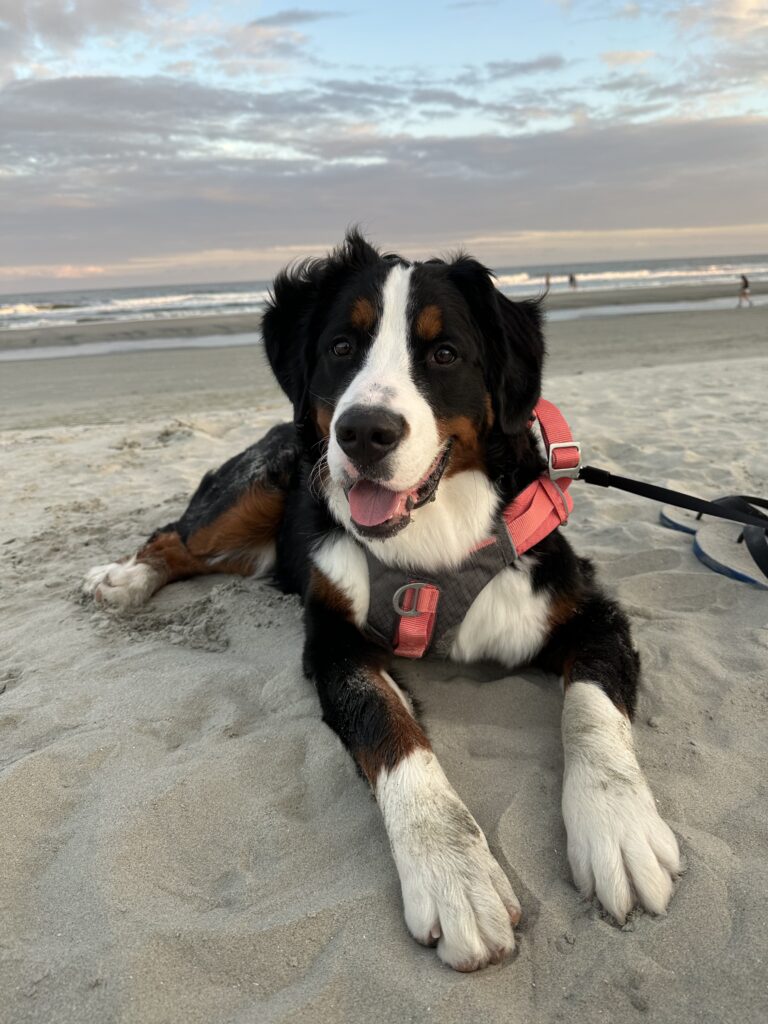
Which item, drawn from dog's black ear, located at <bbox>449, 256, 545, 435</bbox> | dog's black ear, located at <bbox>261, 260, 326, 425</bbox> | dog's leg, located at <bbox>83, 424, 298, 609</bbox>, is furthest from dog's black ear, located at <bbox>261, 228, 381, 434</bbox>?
dog's leg, located at <bbox>83, 424, 298, 609</bbox>

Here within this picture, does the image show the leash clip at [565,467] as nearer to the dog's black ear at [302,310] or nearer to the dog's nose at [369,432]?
the dog's nose at [369,432]

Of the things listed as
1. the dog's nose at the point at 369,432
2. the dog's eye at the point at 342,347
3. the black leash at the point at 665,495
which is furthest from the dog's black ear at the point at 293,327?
the black leash at the point at 665,495

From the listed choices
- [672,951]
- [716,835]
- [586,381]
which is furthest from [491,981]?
[586,381]

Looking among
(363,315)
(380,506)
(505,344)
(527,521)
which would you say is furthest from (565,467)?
(363,315)

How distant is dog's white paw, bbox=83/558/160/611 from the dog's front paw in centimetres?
264

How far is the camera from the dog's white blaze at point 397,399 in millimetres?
2488

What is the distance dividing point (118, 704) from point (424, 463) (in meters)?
1.56

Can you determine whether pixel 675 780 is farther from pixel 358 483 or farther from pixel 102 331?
pixel 102 331

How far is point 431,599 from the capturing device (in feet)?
9.53

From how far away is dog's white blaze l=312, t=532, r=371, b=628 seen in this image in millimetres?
2973

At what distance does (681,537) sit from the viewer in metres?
4.46

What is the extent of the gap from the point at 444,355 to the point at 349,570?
0.92m

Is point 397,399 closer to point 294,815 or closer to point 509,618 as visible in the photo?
point 509,618

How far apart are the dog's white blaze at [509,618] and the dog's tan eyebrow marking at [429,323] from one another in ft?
3.13
